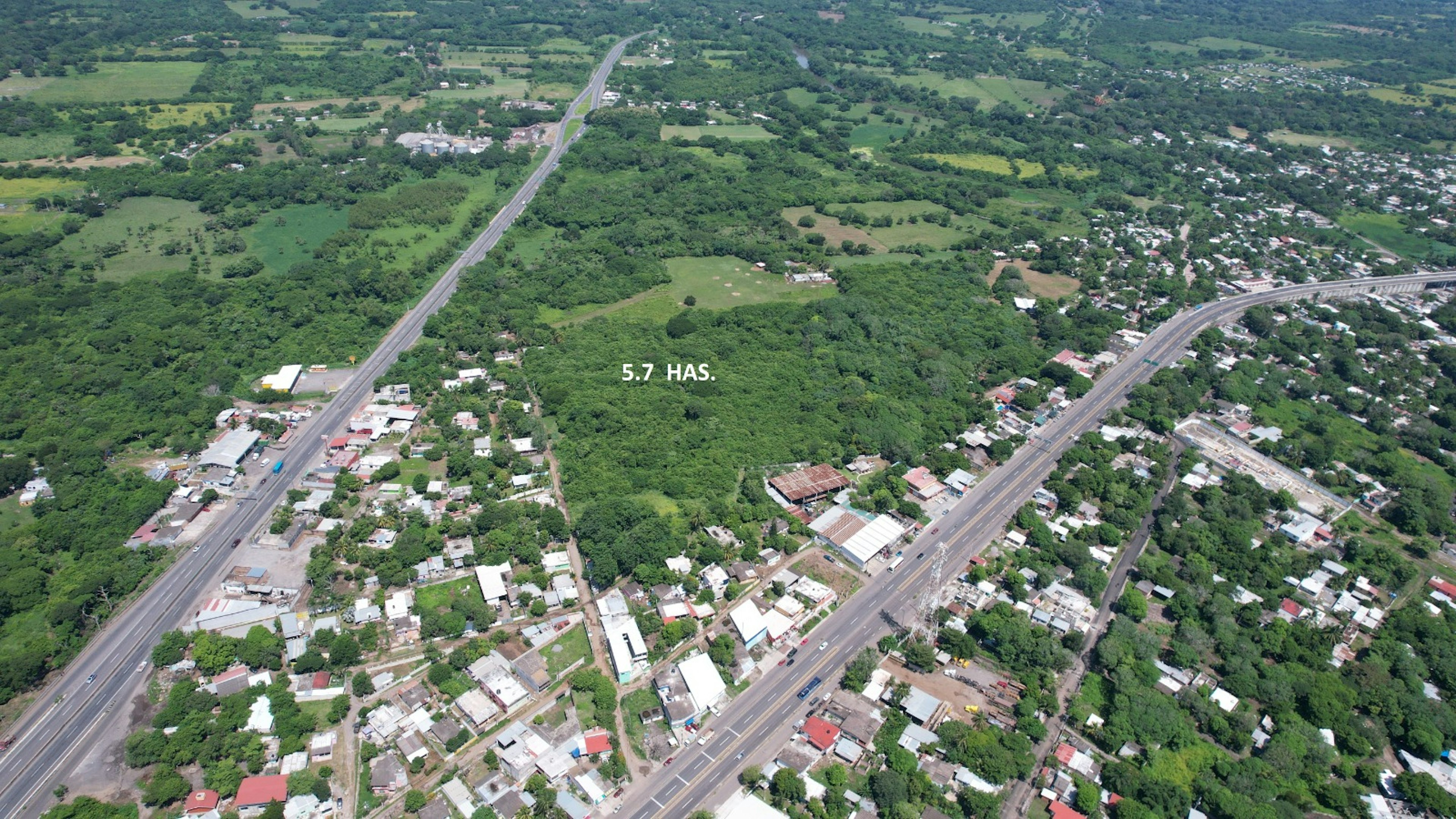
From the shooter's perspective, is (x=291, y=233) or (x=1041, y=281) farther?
(x=291, y=233)

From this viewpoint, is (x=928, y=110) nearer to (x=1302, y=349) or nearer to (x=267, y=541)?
(x=1302, y=349)

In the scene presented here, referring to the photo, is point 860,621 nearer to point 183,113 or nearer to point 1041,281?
point 1041,281

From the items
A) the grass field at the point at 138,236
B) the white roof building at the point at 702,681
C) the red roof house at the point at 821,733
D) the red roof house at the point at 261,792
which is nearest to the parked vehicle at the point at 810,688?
the red roof house at the point at 821,733

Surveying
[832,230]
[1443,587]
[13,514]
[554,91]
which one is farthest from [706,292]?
[554,91]

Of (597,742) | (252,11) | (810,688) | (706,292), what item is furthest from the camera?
(252,11)

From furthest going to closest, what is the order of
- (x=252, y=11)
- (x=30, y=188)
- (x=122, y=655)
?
(x=252, y=11) < (x=30, y=188) < (x=122, y=655)

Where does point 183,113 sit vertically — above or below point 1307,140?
below

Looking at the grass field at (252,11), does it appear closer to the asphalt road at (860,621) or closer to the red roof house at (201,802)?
the red roof house at (201,802)

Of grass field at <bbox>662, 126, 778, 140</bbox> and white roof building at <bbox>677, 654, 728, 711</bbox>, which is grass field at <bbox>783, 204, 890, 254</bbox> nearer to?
grass field at <bbox>662, 126, 778, 140</bbox>
